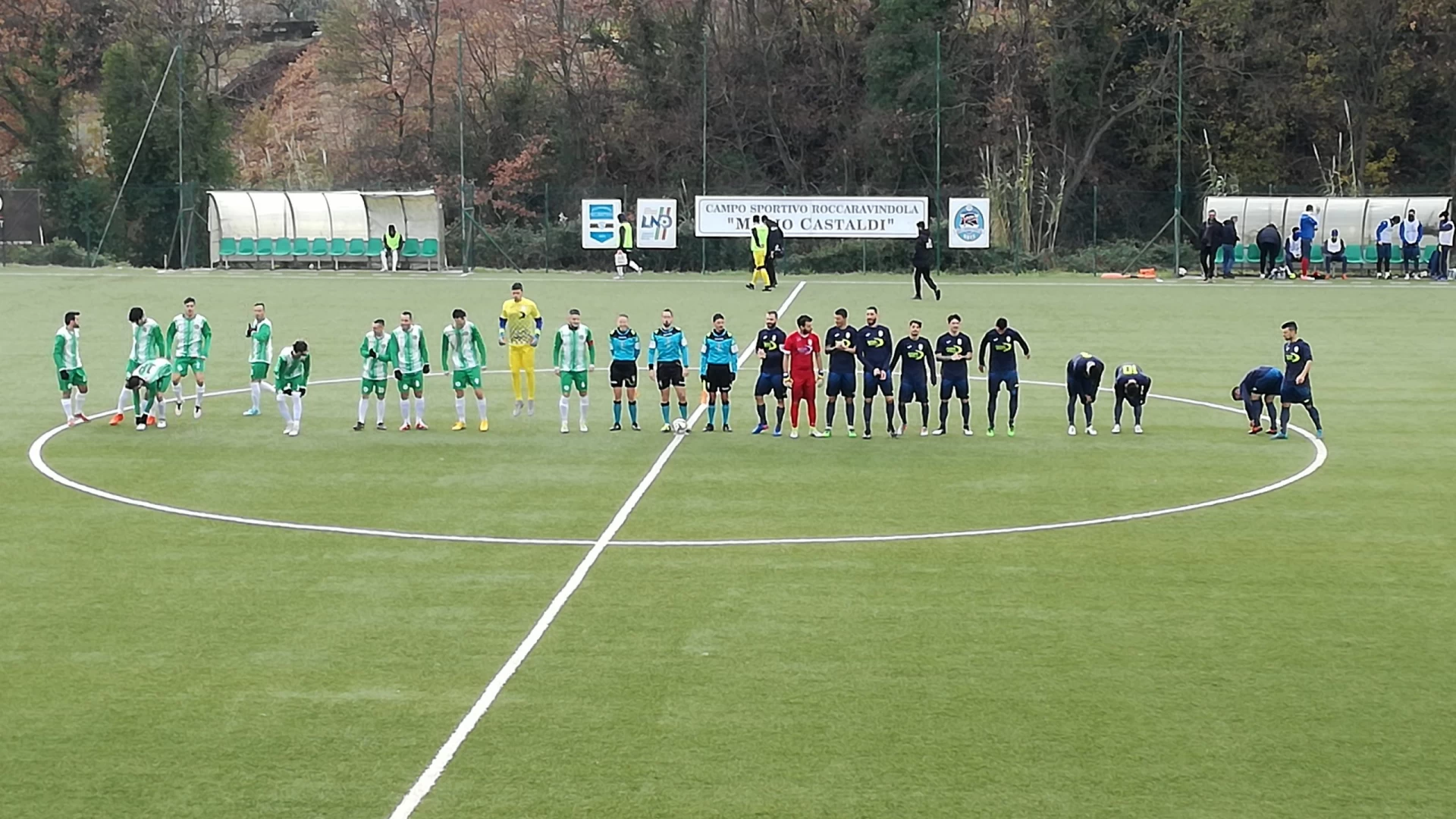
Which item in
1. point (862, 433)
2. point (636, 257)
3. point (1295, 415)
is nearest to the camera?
point (862, 433)

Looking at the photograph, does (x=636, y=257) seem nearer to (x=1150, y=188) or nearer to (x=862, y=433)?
(x=1150, y=188)

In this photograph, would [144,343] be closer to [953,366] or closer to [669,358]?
[669,358]

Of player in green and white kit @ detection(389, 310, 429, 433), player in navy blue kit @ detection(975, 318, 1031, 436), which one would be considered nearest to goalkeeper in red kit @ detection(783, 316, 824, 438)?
player in navy blue kit @ detection(975, 318, 1031, 436)

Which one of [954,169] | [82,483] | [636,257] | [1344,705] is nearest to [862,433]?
[82,483]

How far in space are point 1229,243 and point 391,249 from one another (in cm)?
2600

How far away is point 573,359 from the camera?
23531 millimetres

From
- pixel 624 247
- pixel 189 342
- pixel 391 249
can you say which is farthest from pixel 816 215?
pixel 189 342

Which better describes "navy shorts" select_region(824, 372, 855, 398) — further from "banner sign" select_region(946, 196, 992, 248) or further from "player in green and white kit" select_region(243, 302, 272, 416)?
"banner sign" select_region(946, 196, 992, 248)

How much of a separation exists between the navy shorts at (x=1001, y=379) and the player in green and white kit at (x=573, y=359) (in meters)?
5.56

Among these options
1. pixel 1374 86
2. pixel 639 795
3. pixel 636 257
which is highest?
Answer: pixel 1374 86

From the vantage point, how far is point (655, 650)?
1306 centimetres

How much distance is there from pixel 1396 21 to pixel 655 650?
179ft

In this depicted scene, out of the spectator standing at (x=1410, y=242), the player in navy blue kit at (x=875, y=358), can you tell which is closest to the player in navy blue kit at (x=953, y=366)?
the player in navy blue kit at (x=875, y=358)

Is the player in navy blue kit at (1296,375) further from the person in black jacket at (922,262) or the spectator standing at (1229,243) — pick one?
the spectator standing at (1229,243)
